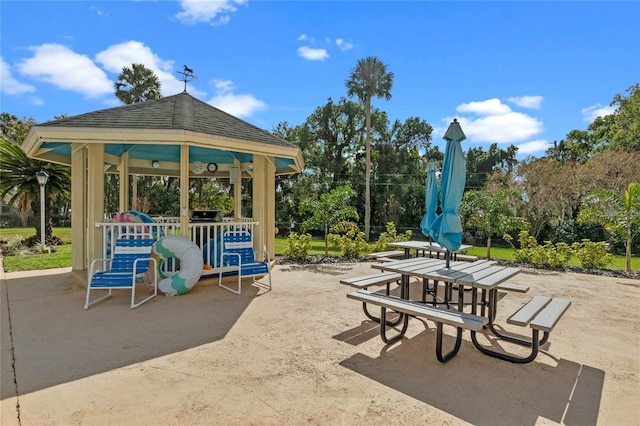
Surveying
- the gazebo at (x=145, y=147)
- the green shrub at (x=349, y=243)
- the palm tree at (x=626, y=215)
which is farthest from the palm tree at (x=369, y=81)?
the gazebo at (x=145, y=147)

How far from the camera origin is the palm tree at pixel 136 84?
62.3 feet

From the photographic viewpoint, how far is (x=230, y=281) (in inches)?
247

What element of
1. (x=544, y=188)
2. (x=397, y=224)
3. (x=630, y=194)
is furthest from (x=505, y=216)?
(x=397, y=224)

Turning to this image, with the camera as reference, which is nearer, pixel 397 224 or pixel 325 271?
pixel 325 271

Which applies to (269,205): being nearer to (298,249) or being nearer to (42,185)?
(298,249)

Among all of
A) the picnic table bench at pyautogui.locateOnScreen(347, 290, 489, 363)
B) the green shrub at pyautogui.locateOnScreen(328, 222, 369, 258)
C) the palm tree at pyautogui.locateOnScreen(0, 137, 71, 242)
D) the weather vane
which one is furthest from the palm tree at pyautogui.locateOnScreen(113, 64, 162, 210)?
the picnic table bench at pyautogui.locateOnScreen(347, 290, 489, 363)

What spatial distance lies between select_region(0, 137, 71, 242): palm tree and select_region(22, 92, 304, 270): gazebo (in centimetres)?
536

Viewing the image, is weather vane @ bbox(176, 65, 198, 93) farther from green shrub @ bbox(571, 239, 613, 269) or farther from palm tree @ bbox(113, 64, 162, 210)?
palm tree @ bbox(113, 64, 162, 210)

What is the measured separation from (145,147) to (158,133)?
10.3ft

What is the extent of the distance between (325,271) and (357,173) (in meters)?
19.9

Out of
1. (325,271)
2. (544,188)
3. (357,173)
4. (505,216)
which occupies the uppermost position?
(357,173)

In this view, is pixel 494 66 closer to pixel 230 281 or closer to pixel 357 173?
pixel 230 281

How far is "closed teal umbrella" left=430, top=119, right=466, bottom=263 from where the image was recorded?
366cm

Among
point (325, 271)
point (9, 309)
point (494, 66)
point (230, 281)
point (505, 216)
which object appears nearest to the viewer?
point (9, 309)
